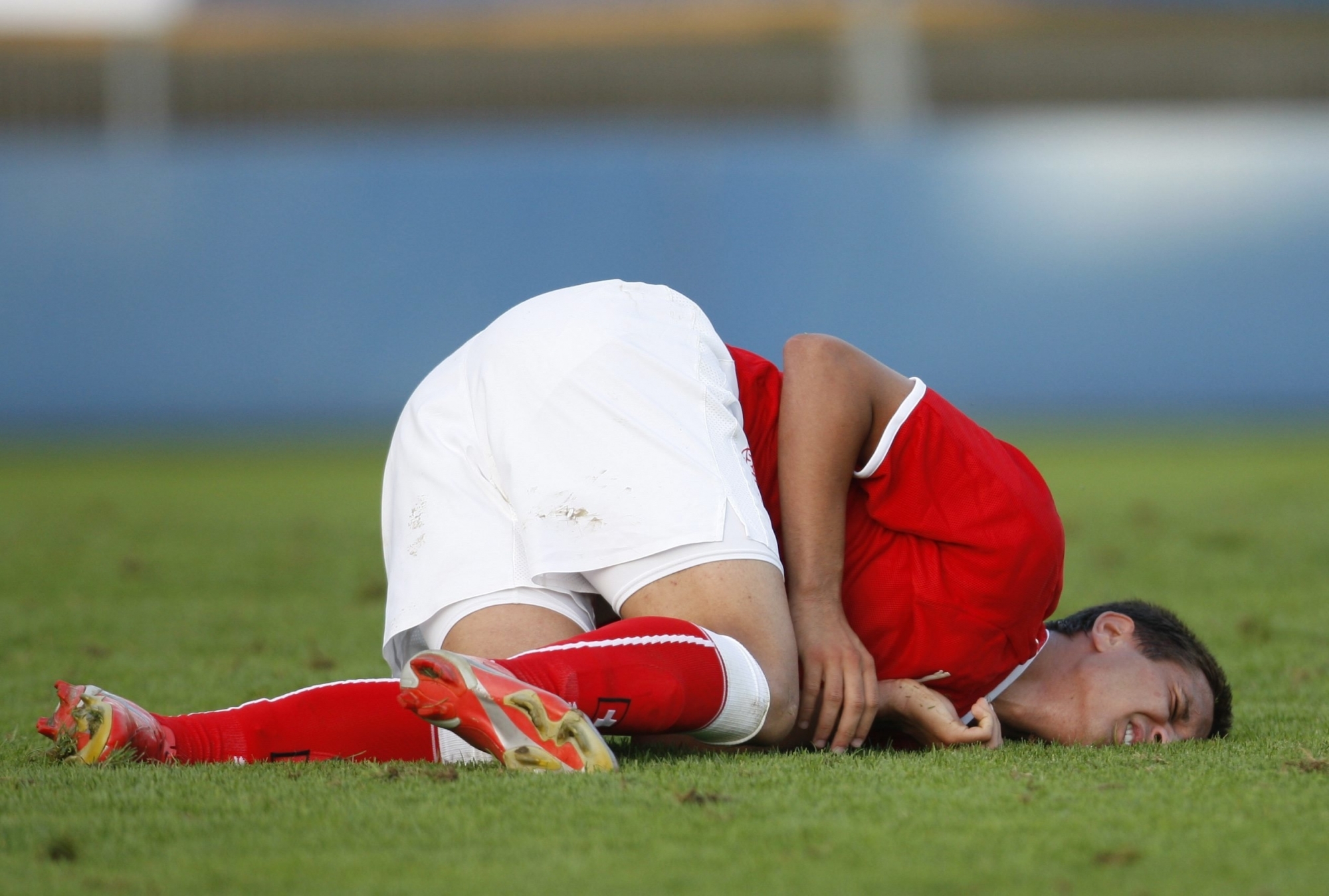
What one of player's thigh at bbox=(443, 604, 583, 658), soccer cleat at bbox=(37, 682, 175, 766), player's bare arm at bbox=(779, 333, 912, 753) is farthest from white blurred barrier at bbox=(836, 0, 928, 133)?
soccer cleat at bbox=(37, 682, 175, 766)

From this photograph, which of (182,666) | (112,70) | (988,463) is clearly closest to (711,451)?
(988,463)

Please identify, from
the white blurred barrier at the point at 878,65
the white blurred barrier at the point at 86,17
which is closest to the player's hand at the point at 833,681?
the white blurred barrier at the point at 878,65

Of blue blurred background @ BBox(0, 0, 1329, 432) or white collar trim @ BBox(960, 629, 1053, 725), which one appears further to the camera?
blue blurred background @ BBox(0, 0, 1329, 432)

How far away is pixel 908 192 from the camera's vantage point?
43.9ft

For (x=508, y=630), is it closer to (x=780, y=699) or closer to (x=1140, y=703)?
(x=780, y=699)

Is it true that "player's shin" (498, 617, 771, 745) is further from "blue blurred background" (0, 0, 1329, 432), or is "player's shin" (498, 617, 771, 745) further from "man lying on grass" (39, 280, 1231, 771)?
"blue blurred background" (0, 0, 1329, 432)

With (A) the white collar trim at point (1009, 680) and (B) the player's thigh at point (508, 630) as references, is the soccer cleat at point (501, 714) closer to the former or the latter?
(B) the player's thigh at point (508, 630)

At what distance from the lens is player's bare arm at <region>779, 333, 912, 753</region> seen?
7.75 feet

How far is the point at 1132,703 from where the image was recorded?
2525 millimetres

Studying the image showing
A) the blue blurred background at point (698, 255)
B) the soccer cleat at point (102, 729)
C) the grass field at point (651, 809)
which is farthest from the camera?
the blue blurred background at point (698, 255)

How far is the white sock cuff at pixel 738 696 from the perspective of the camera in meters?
2.16

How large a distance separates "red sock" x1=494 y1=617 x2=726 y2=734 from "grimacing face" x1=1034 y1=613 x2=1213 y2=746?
75 cm

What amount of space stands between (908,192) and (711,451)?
37.7 feet

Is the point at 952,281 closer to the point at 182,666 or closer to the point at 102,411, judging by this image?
the point at 102,411
